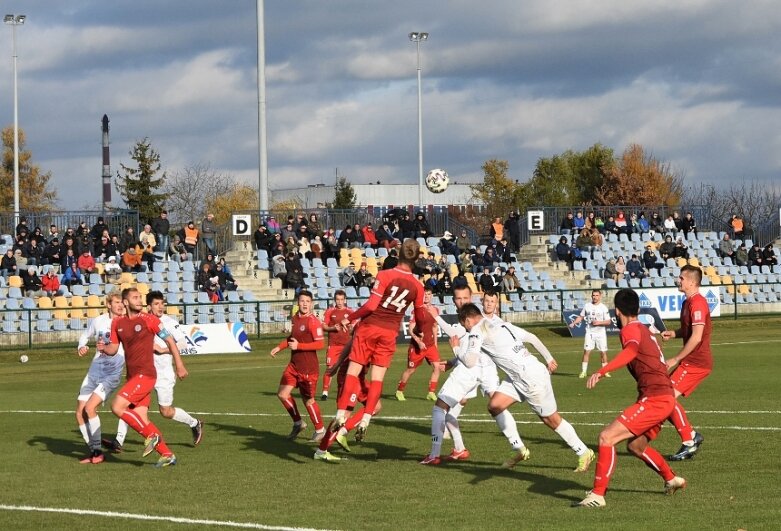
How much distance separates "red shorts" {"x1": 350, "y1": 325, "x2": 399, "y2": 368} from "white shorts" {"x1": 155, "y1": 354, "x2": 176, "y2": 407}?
11.1 feet

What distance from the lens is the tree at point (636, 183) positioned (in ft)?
342

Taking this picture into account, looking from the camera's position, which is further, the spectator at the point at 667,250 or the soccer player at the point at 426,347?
the spectator at the point at 667,250

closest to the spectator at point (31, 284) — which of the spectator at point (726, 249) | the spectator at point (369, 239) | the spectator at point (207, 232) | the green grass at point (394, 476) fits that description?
the spectator at point (207, 232)

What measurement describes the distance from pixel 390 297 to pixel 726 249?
1738 inches

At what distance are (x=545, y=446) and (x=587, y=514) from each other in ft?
14.9

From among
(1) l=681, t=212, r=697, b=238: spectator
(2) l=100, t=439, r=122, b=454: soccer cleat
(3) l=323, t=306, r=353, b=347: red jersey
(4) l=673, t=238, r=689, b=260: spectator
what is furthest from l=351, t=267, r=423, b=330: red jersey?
(1) l=681, t=212, r=697, b=238: spectator

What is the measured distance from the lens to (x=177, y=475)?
519 inches

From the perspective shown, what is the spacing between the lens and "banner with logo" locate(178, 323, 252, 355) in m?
35.8

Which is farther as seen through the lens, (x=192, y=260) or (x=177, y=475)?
(x=192, y=260)

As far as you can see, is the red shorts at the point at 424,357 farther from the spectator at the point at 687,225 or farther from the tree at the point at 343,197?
the tree at the point at 343,197

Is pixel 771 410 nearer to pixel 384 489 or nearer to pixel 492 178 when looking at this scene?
pixel 384 489

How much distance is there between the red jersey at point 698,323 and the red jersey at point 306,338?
4.83m

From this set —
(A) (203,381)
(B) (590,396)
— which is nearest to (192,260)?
A: (A) (203,381)

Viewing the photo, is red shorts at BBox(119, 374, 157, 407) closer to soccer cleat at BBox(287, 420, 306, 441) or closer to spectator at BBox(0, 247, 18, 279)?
soccer cleat at BBox(287, 420, 306, 441)
